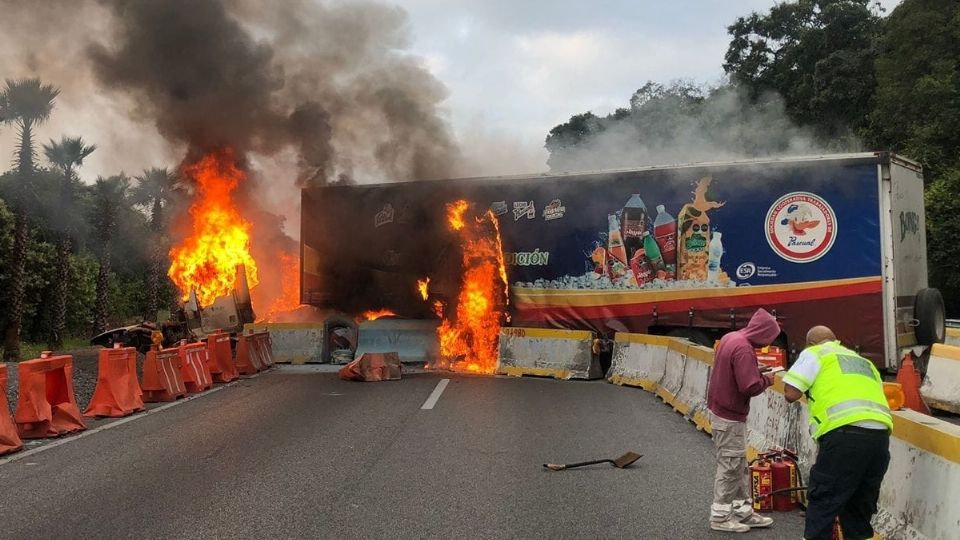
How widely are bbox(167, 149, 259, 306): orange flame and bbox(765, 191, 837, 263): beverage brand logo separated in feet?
38.7

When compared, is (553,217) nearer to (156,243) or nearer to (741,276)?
(741,276)

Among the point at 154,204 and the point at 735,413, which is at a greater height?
the point at 154,204

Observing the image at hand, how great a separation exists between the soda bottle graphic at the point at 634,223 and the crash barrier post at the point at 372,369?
14.9ft

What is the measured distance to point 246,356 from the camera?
15766 millimetres

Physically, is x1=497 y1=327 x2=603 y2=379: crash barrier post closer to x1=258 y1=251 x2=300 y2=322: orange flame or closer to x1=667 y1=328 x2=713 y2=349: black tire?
x1=667 y1=328 x2=713 y2=349: black tire

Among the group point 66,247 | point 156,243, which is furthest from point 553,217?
point 156,243

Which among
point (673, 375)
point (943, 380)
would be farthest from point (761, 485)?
point (943, 380)

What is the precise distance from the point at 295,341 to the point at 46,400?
915cm

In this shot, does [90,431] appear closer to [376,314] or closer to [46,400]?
[46,400]

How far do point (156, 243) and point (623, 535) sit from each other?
35.3 metres

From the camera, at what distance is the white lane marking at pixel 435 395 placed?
10930mm

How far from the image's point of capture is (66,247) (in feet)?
102

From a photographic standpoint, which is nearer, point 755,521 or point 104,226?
point 755,521

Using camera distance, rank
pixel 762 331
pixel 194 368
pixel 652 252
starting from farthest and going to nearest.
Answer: pixel 652 252 → pixel 194 368 → pixel 762 331
